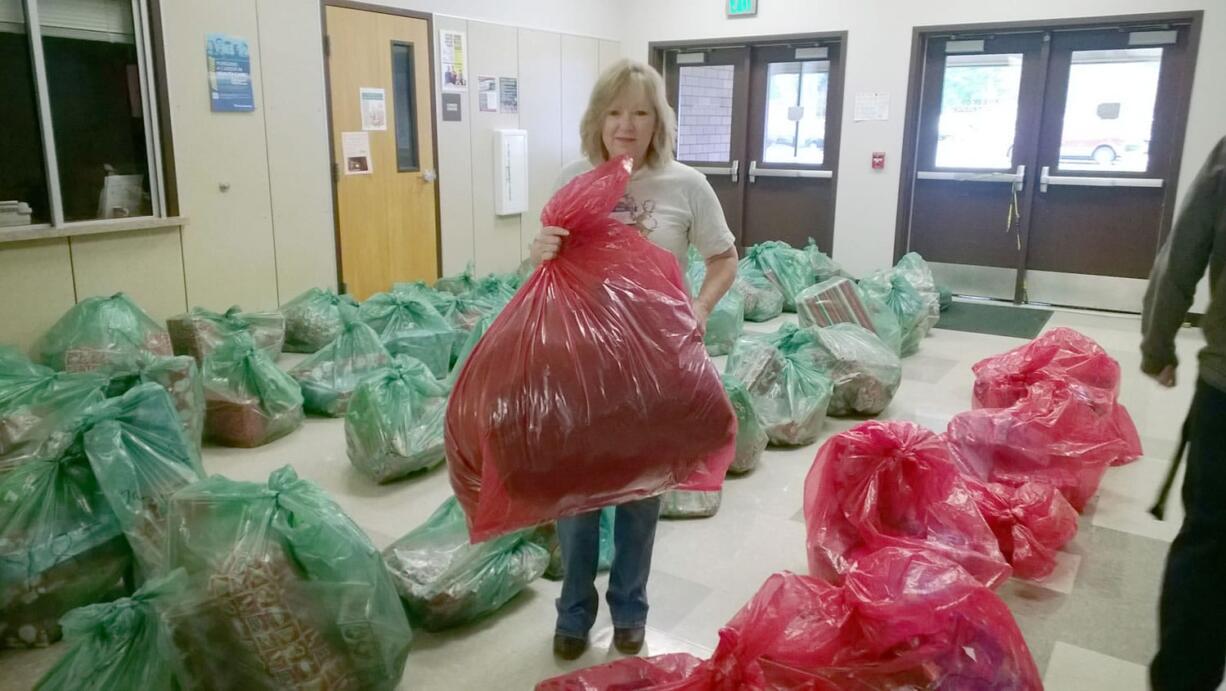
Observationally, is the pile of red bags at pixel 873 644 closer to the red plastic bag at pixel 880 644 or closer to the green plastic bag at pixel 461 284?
the red plastic bag at pixel 880 644

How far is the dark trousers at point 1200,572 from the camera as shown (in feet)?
4.73

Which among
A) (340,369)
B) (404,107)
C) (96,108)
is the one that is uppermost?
(404,107)

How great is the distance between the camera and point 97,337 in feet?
11.5

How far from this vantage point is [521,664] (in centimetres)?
187

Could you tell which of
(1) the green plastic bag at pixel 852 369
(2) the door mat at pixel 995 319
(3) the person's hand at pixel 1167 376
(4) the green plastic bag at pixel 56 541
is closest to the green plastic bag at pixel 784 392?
(1) the green plastic bag at pixel 852 369

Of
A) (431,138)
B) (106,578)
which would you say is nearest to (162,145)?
(431,138)

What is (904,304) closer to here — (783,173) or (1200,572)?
(783,173)

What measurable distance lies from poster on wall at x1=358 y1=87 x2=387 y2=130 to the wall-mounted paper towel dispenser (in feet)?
3.19

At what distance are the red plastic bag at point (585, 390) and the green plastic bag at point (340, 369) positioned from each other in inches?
85.3

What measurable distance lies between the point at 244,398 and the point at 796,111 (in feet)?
16.5

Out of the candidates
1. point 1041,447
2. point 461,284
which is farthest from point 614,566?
point 461,284

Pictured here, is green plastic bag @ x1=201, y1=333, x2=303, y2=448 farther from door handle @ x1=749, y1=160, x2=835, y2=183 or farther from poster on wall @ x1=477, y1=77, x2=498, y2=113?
door handle @ x1=749, y1=160, x2=835, y2=183

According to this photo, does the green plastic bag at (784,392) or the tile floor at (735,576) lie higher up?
the green plastic bag at (784,392)

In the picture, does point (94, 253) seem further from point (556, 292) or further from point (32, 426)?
point (556, 292)
